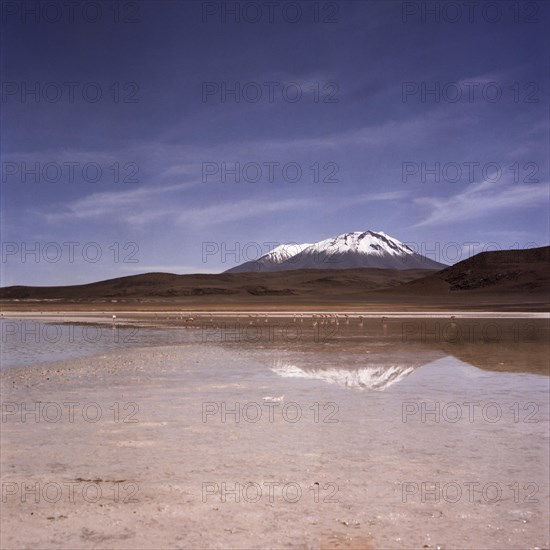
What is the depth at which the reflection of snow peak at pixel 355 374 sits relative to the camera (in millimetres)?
11898

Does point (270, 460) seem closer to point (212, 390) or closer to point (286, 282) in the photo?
point (212, 390)

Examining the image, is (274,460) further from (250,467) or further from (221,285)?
(221,285)

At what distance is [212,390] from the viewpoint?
436 inches

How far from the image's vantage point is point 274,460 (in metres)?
6.68

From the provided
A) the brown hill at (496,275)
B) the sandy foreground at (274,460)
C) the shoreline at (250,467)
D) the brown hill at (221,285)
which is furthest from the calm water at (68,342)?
the brown hill at (221,285)

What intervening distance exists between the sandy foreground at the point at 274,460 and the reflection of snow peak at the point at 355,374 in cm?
7

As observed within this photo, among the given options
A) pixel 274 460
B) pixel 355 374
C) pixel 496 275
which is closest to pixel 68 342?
pixel 355 374

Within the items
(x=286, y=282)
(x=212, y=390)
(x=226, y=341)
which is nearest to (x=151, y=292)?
(x=286, y=282)

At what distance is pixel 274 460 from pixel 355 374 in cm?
676

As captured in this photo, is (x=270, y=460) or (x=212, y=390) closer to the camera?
(x=270, y=460)

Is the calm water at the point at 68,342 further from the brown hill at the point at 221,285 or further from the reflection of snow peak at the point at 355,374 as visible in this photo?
the brown hill at the point at 221,285

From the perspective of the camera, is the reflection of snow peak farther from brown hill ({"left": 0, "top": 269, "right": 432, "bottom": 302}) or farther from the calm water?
A: brown hill ({"left": 0, "top": 269, "right": 432, "bottom": 302})

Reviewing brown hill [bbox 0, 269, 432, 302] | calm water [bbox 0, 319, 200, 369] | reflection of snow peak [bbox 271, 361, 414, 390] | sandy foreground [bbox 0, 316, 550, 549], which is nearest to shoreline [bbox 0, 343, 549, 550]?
sandy foreground [bbox 0, 316, 550, 549]

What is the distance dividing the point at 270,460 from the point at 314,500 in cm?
126
